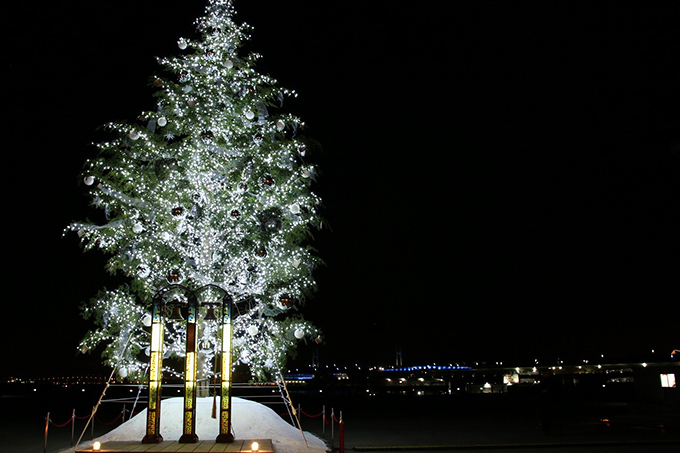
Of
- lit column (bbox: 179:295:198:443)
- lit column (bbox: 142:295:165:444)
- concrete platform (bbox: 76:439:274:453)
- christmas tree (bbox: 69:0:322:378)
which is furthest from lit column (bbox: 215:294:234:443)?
christmas tree (bbox: 69:0:322:378)

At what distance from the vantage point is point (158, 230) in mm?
16828

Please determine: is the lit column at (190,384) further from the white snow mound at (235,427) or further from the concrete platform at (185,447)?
the white snow mound at (235,427)

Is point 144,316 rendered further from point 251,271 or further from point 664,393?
point 664,393

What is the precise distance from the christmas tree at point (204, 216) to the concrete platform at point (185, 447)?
463 centimetres

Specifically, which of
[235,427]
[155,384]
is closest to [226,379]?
→ [155,384]

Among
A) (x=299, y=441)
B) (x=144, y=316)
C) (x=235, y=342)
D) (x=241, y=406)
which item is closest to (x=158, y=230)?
(x=144, y=316)

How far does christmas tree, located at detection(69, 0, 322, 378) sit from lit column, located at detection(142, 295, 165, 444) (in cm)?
323

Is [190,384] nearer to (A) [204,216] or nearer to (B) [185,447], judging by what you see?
(B) [185,447]

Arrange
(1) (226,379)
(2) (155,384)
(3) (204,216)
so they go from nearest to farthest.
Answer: (2) (155,384) < (1) (226,379) < (3) (204,216)

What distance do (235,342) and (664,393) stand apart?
2334cm

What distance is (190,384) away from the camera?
1229 cm

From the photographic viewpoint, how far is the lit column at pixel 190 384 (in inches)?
466

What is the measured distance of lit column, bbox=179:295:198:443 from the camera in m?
11.8

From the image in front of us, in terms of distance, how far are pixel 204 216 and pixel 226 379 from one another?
19.6 ft
